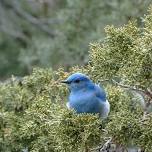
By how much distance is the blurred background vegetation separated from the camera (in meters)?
6.85

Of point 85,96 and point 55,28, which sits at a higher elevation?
point 55,28

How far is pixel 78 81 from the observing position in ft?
11.8

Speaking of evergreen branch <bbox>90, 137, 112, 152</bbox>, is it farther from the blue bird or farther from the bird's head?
the bird's head

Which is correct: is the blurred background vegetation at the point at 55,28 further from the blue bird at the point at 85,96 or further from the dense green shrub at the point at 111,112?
the dense green shrub at the point at 111,112

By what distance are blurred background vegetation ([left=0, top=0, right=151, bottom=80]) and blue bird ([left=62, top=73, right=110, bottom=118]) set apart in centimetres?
193

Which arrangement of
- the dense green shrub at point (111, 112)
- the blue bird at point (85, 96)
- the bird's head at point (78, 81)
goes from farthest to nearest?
the bird's head at point (78, 81) < the blue bird at point (85, 96) < the dense green shrub at point (111, 112)

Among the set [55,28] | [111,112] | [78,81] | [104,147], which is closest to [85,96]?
[78,81]

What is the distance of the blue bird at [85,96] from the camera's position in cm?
345

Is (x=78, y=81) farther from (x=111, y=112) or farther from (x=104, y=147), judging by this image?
(x=104, y=147)

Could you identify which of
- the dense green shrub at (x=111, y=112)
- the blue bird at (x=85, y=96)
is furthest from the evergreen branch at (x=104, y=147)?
the blue bird at (x=85, y=96)

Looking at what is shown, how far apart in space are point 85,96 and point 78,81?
0.38ft

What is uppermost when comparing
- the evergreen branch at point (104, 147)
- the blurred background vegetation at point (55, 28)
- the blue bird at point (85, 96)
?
the blurred background vegetation at point (55, 28)

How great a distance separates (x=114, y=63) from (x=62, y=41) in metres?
3.89

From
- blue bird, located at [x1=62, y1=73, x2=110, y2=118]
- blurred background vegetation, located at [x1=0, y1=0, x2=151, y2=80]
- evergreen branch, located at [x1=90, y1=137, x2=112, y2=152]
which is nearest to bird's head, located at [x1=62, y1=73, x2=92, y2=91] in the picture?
blue bird, located at [x1=62, y1=73, x2=110, y2=118]
